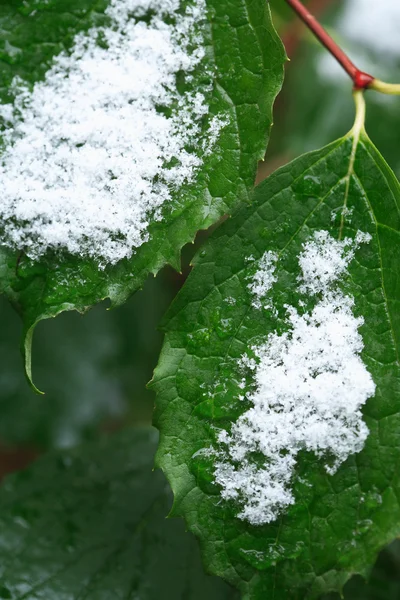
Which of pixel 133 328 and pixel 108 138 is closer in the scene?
pixel 108 138

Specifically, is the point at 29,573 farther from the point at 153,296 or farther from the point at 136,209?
the point at 153,296

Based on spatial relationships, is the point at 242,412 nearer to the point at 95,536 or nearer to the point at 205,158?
the point at 205,158

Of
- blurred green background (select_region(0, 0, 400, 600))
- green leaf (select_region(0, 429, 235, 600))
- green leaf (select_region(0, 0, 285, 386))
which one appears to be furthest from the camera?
blurred green background (select_region(0, 0, 400, 600))

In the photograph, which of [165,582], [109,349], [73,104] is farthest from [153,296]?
[73,104]

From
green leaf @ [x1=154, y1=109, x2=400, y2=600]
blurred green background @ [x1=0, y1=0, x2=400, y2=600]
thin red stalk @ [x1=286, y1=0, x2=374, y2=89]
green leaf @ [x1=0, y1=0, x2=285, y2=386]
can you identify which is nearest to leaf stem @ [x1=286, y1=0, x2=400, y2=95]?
thin red stalk @ [x1=286, y1=0, x2=374, y2=89]

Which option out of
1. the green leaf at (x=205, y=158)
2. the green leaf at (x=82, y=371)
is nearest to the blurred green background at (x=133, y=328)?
the green leaf at (x=82, y=371)

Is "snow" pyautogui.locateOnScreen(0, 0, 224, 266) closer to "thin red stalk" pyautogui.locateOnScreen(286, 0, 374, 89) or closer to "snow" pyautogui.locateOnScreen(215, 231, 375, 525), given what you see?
"thin red stalk" pyautogui.locateOnScreen(286, 0, 374, 89)

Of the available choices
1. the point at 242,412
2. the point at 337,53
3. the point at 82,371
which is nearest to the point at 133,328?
the point at 82,371
